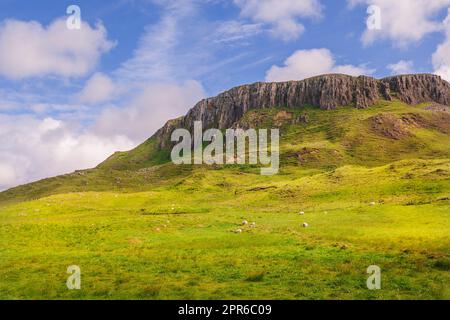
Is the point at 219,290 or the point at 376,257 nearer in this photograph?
the point at 219,290

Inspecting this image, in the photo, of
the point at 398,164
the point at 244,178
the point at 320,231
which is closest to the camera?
the point at 320,231

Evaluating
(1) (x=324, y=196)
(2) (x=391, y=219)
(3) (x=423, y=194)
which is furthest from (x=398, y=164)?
(2) (x=391, y=219)

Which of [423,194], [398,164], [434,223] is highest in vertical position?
[398,164]

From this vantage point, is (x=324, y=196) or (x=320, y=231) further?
(x=324, y=196)

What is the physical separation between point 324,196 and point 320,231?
5183 cm

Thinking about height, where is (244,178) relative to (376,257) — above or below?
above

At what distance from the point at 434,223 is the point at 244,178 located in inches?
5714

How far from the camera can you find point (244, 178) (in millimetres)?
194250

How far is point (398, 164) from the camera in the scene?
414 ft

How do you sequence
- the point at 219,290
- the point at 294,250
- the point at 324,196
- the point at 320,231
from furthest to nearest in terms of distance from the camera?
the point at 324,196, the point at 320,231, the point at 294,250, the point at 219,290

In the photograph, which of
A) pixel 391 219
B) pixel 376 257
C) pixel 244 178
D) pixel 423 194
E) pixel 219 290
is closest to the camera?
pixel 219 290
